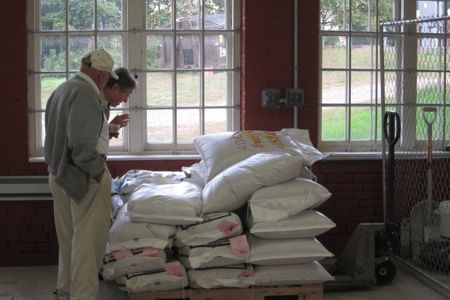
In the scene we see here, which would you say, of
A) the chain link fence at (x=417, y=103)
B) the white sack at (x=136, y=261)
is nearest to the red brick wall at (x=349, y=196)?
the chain link fence at (x=417, y=103)

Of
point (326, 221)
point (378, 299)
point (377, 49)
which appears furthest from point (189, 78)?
point (378, 299)

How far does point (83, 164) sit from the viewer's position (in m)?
3.85

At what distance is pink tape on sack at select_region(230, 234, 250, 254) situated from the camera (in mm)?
4031

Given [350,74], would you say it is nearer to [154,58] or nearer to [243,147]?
[243,147]

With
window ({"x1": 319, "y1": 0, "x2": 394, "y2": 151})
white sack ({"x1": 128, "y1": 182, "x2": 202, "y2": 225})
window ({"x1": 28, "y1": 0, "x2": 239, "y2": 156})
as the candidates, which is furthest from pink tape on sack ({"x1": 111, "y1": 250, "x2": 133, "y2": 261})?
window ({"x1": 319, "y1": 0, "x2": 394, "y2": 151})

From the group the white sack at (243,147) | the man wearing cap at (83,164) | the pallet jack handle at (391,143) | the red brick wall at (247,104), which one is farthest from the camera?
the red brick wall at (247,104)

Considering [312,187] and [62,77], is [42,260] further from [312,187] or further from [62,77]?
[312,187]

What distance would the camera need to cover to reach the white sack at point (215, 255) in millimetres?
4039

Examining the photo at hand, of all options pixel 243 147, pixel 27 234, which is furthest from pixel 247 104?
pixel 27 234

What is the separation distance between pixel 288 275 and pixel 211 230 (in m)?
0.56

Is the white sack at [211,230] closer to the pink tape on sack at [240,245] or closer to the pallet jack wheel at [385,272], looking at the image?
the pink tape on sack at [240,245]

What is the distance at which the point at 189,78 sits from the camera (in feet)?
18.2

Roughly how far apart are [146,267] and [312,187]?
115 centimetres

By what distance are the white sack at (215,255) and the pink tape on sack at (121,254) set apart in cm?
37
